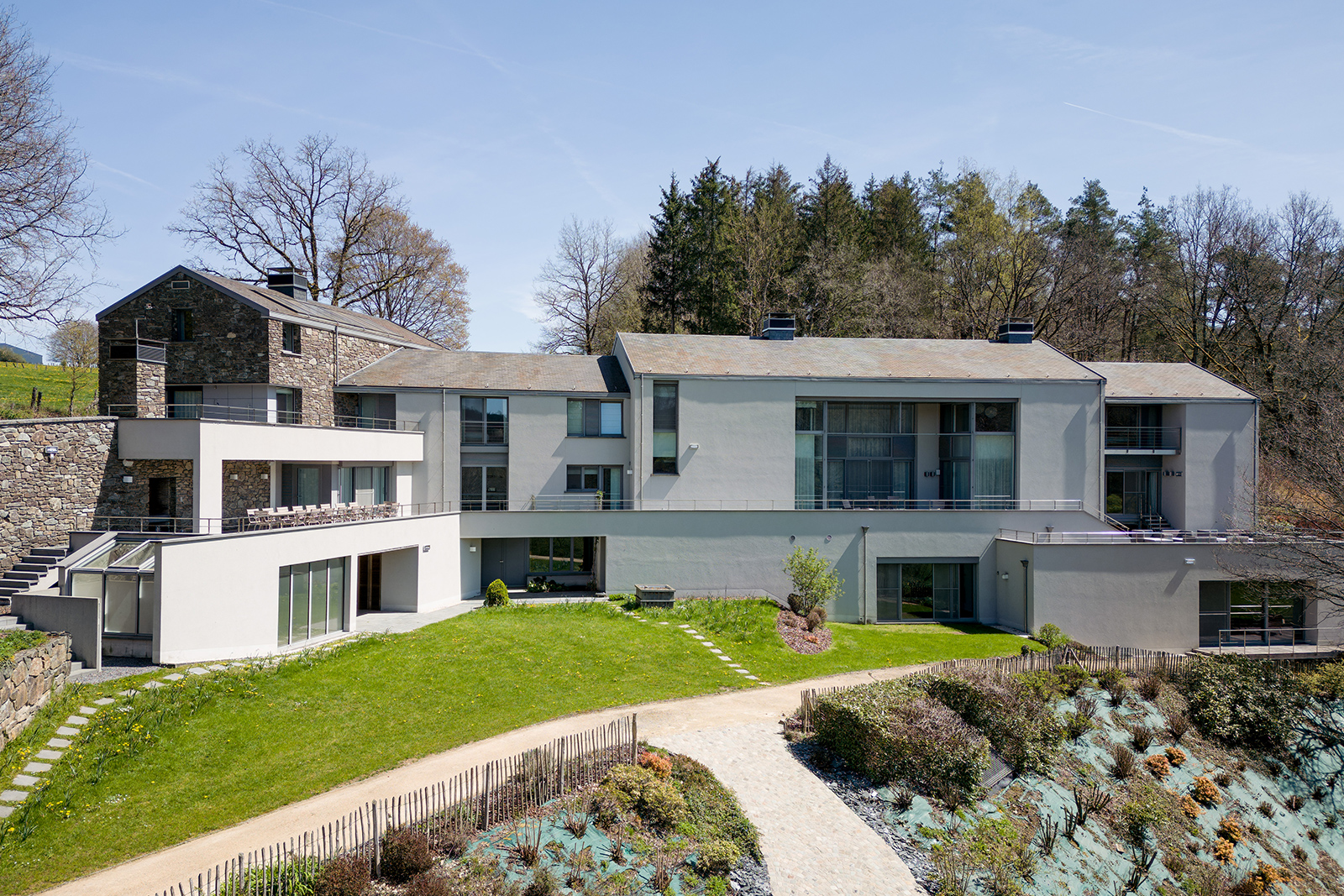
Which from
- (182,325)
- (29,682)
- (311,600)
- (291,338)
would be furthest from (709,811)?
(182,325)

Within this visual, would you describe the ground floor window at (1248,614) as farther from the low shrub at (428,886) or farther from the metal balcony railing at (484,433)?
the low shrub at (428,886)

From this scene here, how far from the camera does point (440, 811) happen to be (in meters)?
11.4

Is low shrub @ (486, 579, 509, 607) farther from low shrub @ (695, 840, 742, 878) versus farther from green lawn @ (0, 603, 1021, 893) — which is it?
low shrub @ (695, 840, 742, 878)

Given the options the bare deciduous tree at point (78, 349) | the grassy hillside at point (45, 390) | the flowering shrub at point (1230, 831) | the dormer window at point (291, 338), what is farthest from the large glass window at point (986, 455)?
the bare deciduous tree at point (78, 349)

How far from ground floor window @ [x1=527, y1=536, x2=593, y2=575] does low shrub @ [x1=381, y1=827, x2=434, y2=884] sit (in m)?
19.3

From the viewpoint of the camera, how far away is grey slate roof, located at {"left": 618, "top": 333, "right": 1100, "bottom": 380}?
30.5 metres

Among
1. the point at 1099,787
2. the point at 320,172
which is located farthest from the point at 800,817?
the point at 320,172

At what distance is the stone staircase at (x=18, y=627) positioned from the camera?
16.2 meters

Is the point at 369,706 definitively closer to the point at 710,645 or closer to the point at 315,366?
the point at 710,645

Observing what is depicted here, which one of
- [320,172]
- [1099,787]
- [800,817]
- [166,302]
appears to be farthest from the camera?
[320,172]

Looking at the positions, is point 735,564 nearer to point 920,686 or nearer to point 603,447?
point 603,447

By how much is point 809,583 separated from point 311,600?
15399 mm

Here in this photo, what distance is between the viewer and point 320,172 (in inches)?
1656

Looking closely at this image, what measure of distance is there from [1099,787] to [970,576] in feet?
45.3
